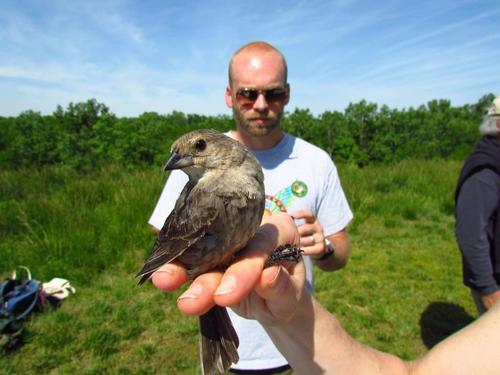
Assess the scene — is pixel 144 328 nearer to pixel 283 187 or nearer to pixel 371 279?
pixel 283 187

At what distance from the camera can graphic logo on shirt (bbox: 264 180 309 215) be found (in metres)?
3.41

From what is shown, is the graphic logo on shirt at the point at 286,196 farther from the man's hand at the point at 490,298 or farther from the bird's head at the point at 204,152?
the man's hand at the point at 490,298

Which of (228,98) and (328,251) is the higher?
(228,98)

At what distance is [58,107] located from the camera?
53.9 ft

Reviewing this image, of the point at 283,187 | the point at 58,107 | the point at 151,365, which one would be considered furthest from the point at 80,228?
the point at 58,107

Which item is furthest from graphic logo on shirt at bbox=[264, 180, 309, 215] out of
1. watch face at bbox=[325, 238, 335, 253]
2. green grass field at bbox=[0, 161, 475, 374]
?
green grass field at bbox=[0, 161, 475, 374]

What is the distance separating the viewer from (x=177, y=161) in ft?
8.13

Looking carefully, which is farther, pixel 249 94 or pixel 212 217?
pixel 249 94

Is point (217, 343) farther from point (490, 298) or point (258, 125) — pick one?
point (490, 298)

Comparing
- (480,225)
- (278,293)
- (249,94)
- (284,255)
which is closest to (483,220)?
(480,225)

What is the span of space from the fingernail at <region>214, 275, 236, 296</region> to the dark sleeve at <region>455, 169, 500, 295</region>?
9.92ft

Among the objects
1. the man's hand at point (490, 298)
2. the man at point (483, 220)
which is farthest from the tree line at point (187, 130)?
the man's hand at point (490, 298)

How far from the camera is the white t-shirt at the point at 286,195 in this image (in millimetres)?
3234

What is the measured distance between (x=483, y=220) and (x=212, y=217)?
295 cm
